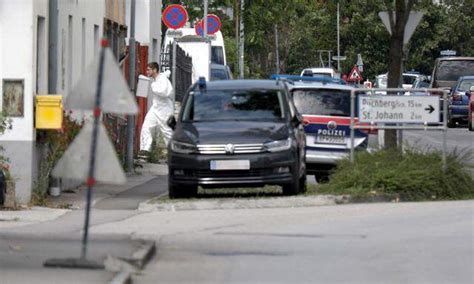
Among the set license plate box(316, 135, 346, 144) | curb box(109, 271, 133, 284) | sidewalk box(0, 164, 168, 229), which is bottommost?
sidewalk box(0, 164, 168, 229)

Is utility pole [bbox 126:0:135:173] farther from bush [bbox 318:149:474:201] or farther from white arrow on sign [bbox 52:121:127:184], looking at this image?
white arrow on sign [bbox 52:121:127:184]

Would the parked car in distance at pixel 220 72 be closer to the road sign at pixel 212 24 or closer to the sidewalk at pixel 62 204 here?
the road sign at pixel 212 24

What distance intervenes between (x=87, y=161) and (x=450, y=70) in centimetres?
4319

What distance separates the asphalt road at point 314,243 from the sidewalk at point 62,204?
117cm

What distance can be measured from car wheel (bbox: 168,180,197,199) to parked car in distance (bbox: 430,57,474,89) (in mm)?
34670

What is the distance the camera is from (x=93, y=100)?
11.5 m

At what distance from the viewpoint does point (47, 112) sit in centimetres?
1852

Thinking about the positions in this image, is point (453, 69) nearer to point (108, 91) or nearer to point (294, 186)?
point (294, 186)

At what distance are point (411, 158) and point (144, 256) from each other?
766 cm

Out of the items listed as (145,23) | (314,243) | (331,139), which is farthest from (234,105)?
(145,23)

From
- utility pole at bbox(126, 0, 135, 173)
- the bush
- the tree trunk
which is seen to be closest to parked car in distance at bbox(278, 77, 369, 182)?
the tree trunk

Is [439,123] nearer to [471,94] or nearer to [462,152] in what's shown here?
[462,152]

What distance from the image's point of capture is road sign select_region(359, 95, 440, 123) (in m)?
19.8

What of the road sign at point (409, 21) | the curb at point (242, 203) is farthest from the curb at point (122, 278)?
the road sign at point (409, 21)
